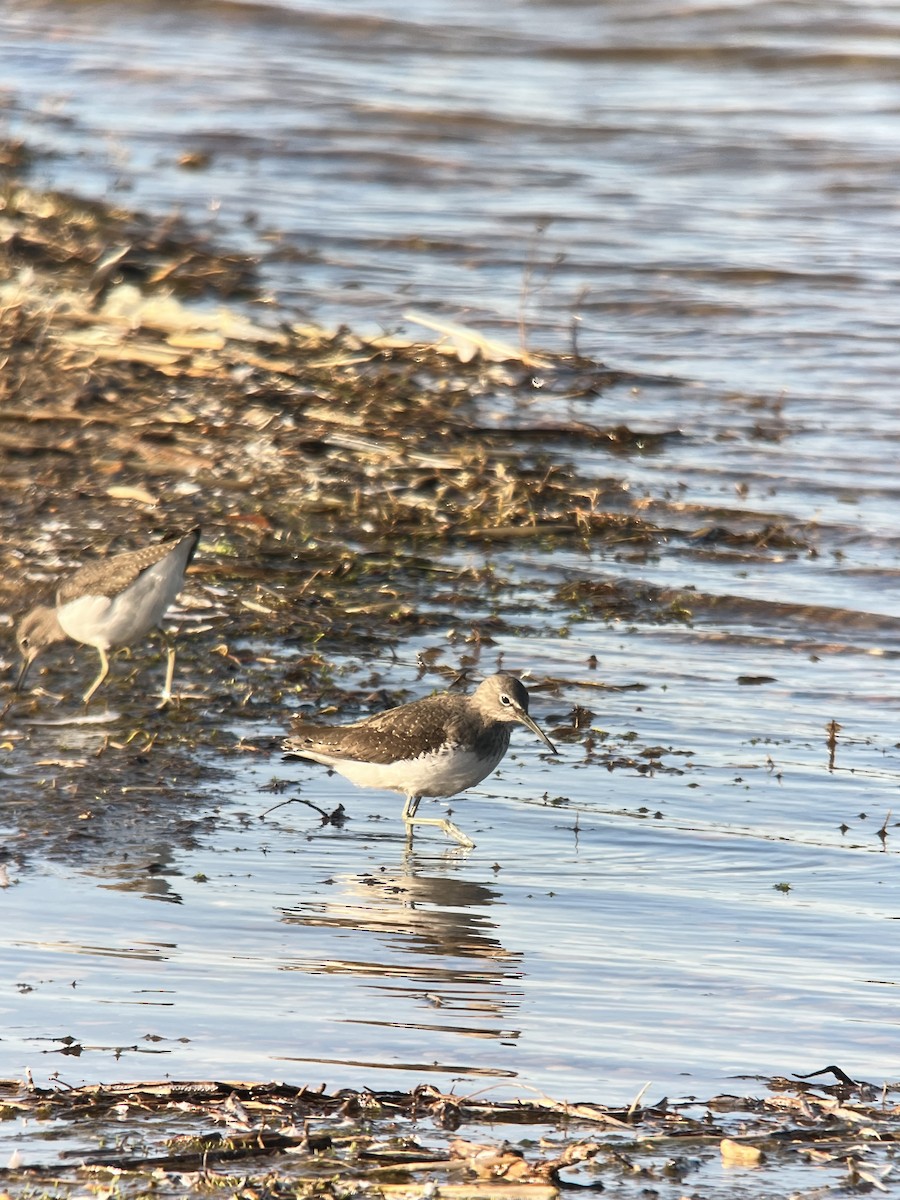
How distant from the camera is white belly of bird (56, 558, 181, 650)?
859 centimetres

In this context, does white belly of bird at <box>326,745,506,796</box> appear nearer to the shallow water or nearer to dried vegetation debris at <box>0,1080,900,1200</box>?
the shallow water

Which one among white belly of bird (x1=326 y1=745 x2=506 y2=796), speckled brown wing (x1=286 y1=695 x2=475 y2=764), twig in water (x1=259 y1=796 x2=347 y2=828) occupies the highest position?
speckled brown wing (x1=286 y1=695 x2=475 y2=764)

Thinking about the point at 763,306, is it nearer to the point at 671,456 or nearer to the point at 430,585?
the point at 671,456

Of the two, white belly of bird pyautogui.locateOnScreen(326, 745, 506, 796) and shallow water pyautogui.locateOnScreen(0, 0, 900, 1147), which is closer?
shallow water pyautogui.locateOnScreen(0, 0, 900, 1147)

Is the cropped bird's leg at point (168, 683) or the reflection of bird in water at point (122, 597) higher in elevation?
the reflection of bird in water at point (122, 597)

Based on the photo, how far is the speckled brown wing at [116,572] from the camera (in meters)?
8.59

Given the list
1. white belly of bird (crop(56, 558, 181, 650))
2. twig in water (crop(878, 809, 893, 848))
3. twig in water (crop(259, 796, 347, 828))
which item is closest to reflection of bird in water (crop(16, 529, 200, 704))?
white belly of bird (crop(56, 558, 181, 650))

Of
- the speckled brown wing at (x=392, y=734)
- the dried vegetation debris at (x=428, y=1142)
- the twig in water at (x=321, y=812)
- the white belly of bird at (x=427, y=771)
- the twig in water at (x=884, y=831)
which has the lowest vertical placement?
the twig in water at (x=321, y=812)

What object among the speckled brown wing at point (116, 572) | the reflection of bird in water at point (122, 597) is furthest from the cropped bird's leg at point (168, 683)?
the speckled brown wing at point (116, 572)

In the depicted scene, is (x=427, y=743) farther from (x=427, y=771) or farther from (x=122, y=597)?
(x=122, y=597)

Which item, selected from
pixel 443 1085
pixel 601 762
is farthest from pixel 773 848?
pixel 443 1085

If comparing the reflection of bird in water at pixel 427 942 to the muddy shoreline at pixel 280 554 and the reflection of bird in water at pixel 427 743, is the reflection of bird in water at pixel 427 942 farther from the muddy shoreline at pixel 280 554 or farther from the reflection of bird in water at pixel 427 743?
the muddy shoreline at pixel 280 554

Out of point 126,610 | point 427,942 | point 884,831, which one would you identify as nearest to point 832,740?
point 884,831

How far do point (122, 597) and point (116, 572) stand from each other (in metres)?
0.14
